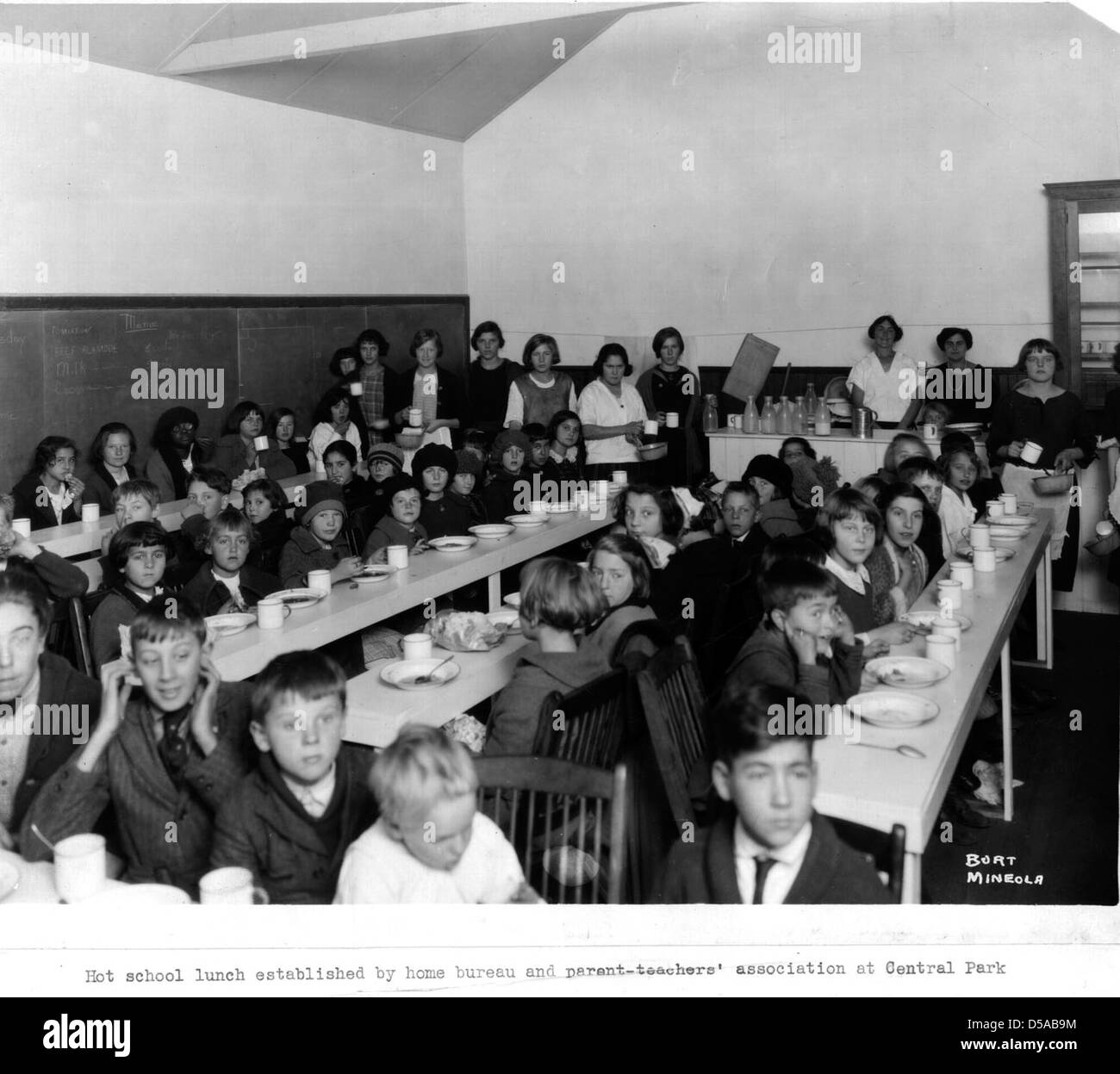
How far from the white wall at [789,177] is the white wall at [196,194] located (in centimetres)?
92

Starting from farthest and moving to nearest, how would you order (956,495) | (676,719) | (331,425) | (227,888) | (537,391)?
(537,391) → (331,425) → (956,495) → (676,719) → (227,888)

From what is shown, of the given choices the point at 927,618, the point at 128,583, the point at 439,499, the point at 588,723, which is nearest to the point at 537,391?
the point at 439,499

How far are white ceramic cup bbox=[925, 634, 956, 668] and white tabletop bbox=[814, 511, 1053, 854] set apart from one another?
0.10 feet

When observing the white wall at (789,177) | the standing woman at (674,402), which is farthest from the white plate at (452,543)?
the white wall at (789,177)

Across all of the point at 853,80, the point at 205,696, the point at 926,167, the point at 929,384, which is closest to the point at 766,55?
the point at 853,80

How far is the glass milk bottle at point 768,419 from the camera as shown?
6.84 metres

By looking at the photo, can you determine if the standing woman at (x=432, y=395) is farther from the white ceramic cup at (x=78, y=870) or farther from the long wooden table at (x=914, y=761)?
the white ceramic cup at (x=78, y=870)

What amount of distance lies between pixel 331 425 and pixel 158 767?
4.38 metres

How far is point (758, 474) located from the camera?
5.06m

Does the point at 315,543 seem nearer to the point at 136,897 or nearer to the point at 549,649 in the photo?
the point at 549,649

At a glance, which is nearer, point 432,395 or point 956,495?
point 956,495

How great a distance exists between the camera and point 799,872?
197 centimetres

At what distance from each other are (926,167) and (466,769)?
6456mm

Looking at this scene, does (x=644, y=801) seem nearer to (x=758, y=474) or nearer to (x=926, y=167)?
(x=758, y=474)
